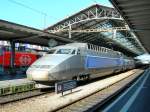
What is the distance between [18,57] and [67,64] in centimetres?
2897

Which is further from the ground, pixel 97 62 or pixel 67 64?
pixel 97 62

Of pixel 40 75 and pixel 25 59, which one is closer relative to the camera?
pixel 40 75

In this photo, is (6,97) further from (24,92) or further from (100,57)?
(100,57)

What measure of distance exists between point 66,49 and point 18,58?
90.0ft

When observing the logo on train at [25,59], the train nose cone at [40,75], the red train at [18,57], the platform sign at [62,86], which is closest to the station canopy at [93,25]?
the red train at [18,57]

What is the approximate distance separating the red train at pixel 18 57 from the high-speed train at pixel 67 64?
2243 cm

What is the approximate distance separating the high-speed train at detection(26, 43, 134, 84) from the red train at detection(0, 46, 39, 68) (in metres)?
22.4

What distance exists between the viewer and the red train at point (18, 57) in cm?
4653

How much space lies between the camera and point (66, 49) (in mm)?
21250

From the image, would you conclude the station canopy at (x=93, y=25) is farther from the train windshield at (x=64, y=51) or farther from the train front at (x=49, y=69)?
the train front at (x=49, y=69)

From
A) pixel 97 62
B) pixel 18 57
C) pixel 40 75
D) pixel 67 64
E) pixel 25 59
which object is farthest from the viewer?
pixel 25 59

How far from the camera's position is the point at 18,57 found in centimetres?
4750

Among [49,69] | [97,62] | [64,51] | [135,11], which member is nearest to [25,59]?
[97,62]

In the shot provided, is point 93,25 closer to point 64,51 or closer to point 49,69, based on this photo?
point 64,51
